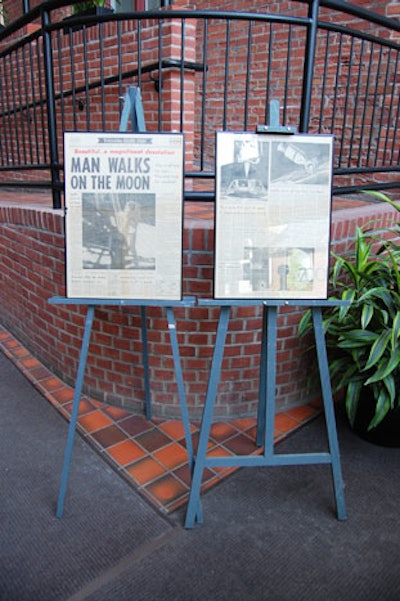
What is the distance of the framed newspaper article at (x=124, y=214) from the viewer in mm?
1825

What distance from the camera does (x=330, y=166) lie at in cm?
179

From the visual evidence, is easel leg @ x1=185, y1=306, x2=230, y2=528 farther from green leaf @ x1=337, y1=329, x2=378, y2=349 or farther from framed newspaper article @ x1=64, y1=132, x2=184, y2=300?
green leaf @ x1=337, y1=329, x2=378, y2=349

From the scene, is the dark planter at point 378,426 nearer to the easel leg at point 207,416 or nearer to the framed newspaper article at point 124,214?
the easel leg at point 207,416

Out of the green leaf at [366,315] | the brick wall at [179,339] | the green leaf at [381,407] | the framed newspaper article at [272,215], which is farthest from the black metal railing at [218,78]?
the green leaf at [381,407]

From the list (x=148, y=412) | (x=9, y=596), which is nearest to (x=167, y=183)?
(x=148, y=412)

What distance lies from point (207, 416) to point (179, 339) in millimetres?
713

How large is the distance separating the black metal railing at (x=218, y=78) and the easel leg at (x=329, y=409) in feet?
3.21

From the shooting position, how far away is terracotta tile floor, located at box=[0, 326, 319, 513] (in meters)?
2.20

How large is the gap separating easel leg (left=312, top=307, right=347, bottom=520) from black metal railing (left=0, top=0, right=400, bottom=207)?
3.21 ft

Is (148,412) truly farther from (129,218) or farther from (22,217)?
(22,217)

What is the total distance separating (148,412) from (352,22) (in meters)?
3.54

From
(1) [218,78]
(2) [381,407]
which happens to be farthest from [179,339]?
(1) [218,78]

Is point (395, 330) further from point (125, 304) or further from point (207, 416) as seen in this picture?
point (125, 304)

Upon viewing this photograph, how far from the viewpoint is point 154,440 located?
2.51m
